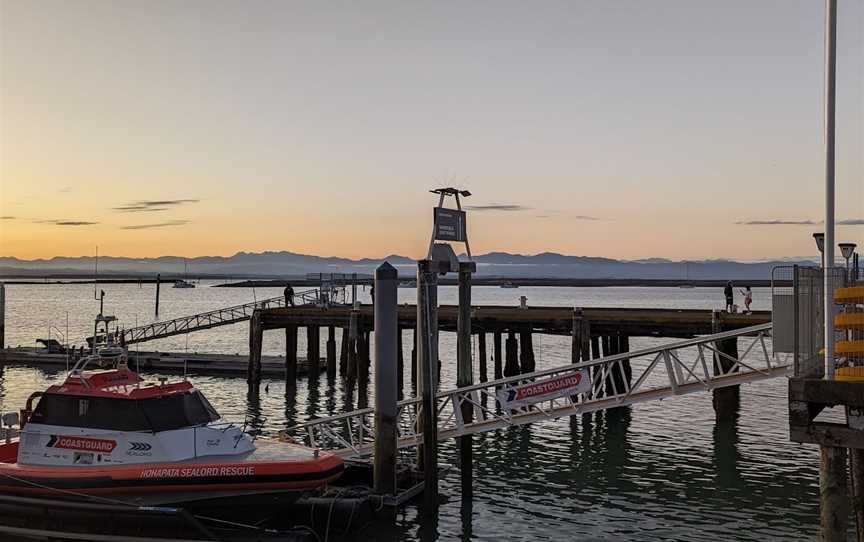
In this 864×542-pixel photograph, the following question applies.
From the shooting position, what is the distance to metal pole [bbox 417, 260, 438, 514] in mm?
17859

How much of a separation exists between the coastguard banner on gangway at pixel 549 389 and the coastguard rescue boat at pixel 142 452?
537cm

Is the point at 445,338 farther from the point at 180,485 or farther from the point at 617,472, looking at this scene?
the point at 180,485

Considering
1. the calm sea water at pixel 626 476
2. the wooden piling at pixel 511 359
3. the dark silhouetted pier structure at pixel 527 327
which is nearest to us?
the calm sea water at pixel 626 476

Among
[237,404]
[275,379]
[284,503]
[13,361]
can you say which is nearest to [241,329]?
[13,361]

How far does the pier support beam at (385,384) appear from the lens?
17.1 metres

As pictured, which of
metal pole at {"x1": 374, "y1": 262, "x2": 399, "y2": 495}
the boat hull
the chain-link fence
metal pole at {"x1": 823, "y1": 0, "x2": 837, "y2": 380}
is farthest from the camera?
metal pole at {"x1": 374, "y1": 262, "x2": 399, "y2": 495}

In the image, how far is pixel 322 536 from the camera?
16234 mm

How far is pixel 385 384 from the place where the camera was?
17.1 metres

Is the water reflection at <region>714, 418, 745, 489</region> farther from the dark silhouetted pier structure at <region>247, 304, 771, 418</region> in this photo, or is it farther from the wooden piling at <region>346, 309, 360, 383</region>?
the wooden piling at <region>346, 309, 360, 383</region>

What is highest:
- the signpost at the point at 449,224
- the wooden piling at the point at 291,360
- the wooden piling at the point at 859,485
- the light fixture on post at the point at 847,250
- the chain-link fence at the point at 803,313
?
the signpost at the point at 449,224

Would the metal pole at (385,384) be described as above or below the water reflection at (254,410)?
above

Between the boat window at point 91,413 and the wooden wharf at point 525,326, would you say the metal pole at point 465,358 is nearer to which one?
the wooden wharf at point 525,326

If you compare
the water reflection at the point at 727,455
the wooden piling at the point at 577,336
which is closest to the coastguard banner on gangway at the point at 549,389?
the water reflection at the point at 727,455

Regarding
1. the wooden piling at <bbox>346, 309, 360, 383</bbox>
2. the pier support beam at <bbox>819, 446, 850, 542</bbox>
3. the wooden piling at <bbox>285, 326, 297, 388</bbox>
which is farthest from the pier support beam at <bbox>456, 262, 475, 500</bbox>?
the wooden piling at <bbox>285, 326, 297, 388</bbox>
